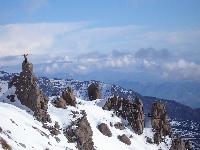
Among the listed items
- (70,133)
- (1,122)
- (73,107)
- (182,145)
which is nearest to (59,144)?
(70,133)

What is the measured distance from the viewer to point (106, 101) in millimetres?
162750

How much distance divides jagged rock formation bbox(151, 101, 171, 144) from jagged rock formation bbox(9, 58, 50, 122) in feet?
168

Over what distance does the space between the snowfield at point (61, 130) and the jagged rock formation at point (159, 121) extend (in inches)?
114

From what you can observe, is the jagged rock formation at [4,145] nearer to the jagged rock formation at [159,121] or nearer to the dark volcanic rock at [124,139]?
the dark volcanic rock at [124,139]

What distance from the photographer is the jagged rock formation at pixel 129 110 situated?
6103 inches

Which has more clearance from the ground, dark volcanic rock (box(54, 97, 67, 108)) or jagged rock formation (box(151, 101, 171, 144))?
dark volcanic rock (box(54, 97, 67, 108))

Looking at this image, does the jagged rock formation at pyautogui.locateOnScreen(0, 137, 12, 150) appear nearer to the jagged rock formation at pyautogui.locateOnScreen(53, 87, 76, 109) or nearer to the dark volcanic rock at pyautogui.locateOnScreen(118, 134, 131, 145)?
the jagged rock formation at pyautogui.locateOnScreen(53, 87, 76, 109)

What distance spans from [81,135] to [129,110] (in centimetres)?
4209

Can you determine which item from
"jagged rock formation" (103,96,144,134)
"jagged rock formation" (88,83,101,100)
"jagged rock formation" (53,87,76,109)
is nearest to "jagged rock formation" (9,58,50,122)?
"jagged rock formation" (53,87,76,109)

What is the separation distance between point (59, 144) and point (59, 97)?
1276 inches

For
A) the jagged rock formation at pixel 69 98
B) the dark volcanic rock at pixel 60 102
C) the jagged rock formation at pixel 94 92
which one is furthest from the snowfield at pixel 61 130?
the jagged rock formation at pixel 94 92

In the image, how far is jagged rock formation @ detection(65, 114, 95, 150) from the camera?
120 meters

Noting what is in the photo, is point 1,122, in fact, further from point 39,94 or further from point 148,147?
point 148,147

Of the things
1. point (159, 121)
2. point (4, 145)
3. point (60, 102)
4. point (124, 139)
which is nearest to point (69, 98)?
point (60, 102)
